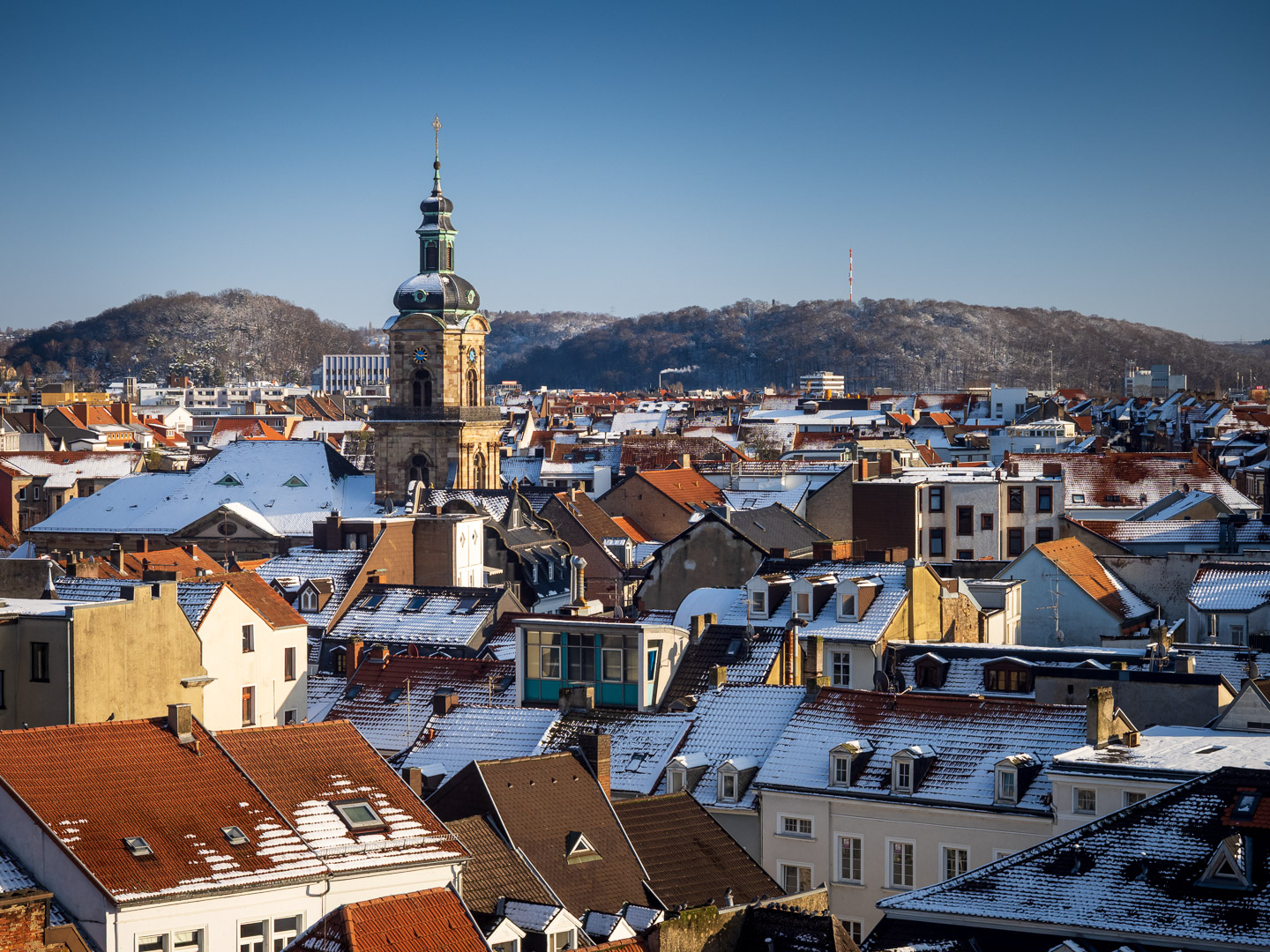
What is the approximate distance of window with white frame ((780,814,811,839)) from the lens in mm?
35219

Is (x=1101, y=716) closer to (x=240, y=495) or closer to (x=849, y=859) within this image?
(x=849, y=859)

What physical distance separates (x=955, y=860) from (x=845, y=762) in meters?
2.61

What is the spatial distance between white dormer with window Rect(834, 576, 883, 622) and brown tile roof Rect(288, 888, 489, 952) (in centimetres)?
2169

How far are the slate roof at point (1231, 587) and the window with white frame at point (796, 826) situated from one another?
1771 centimetres

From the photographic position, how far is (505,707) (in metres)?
38.7

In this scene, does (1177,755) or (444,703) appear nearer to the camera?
(1177,755)

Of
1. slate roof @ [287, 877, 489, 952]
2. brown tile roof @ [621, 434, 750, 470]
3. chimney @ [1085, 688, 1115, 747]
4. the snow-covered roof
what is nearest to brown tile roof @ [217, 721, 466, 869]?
slate roof @ [287, 877, 489, 952]

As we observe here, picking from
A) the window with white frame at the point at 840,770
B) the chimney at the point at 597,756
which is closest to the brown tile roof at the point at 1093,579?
the window with white frame at the point at 840,770

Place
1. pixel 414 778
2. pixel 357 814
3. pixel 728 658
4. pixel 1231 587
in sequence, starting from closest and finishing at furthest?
1. pixel 357 814
2. pixel 414 778
3. pixel 728 658
4. pixel 1231 587

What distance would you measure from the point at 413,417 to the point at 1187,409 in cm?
7749

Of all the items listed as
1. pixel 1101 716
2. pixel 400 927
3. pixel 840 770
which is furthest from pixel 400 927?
pixel 1101 716

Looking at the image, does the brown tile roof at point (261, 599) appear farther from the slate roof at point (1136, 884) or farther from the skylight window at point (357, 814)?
the slate roof at point (1136, 884)

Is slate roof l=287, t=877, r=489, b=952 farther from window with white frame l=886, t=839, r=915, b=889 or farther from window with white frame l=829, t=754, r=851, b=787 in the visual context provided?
window with white frame l=829, t=754, r=851, b=787

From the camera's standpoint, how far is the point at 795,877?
34906 mm
